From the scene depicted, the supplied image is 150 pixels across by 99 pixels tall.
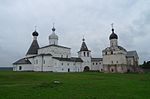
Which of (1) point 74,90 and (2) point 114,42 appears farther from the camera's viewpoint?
(2) point 114,42

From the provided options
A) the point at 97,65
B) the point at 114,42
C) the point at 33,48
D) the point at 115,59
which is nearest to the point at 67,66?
the point at 33,48

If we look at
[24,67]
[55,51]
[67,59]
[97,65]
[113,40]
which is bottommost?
[24,67]

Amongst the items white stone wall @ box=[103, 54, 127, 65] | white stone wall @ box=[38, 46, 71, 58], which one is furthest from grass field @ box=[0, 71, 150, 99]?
white stone wall @ box=[103, 54, 127, 65]

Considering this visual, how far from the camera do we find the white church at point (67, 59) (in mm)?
65781

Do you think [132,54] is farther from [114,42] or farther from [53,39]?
[53,39]

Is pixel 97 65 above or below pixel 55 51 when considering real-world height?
below

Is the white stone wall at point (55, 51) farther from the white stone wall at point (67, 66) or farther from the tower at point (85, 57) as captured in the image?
the tower at point (85, 57)

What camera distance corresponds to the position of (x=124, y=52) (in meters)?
75.9

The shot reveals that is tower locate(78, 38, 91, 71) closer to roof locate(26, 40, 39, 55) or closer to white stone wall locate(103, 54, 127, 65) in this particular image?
white stone wall locate(103, 54, 127, 65)

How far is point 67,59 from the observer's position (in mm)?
70562

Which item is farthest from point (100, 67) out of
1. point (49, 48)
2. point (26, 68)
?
point (26, 68)

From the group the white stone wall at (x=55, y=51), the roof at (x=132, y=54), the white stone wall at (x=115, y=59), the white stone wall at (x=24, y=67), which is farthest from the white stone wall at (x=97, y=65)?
the white stone wall at (x=24, y=67)

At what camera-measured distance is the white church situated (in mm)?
65781

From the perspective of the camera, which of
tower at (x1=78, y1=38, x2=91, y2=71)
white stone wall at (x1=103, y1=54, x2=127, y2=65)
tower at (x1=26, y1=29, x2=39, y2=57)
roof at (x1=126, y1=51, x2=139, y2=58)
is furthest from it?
roof at (x1=126, y1=51, x2=139, y2=58)
